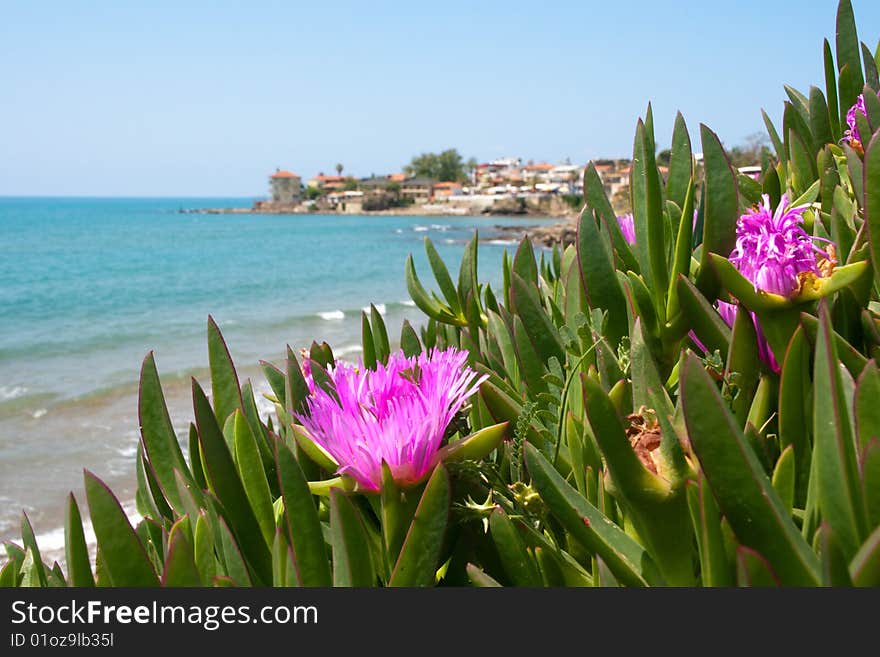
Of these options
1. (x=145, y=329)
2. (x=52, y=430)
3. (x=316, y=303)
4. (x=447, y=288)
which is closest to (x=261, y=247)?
(x=316, y=303)

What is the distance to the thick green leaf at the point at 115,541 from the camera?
56 cm

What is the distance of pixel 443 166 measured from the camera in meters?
90.1

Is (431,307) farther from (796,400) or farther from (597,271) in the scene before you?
(796,400)

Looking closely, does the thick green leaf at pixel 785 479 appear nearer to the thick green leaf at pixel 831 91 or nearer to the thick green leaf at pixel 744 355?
the thick green leaf at pixel 744 355

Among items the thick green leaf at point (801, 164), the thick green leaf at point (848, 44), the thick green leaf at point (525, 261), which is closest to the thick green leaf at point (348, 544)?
the thick green leaf at point (525, 261)

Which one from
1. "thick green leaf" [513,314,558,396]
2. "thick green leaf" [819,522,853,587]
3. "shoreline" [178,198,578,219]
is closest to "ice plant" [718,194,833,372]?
"thick green leaf" [513,314,558,396]

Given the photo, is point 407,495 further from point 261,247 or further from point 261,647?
point 261,247

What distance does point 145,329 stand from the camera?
1289 centimetres

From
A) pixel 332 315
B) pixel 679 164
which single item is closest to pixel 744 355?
pixel 679 164

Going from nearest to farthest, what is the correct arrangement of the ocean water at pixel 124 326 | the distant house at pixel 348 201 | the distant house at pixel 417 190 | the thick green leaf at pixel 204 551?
1. the thick green leaf at pixel 204 551
2. the ocean water at pixel 124 326
3. the distant house at pixel 348 201
4. the distant house at pixel 417 190

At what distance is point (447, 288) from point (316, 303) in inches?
586

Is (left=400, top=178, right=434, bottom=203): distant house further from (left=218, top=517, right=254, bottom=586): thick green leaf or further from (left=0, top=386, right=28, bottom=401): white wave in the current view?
(left=218, top=517, right=254, bottom=586): thick green leaf

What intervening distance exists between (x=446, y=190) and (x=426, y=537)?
261 feet

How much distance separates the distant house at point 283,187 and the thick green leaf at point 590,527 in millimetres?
85217
